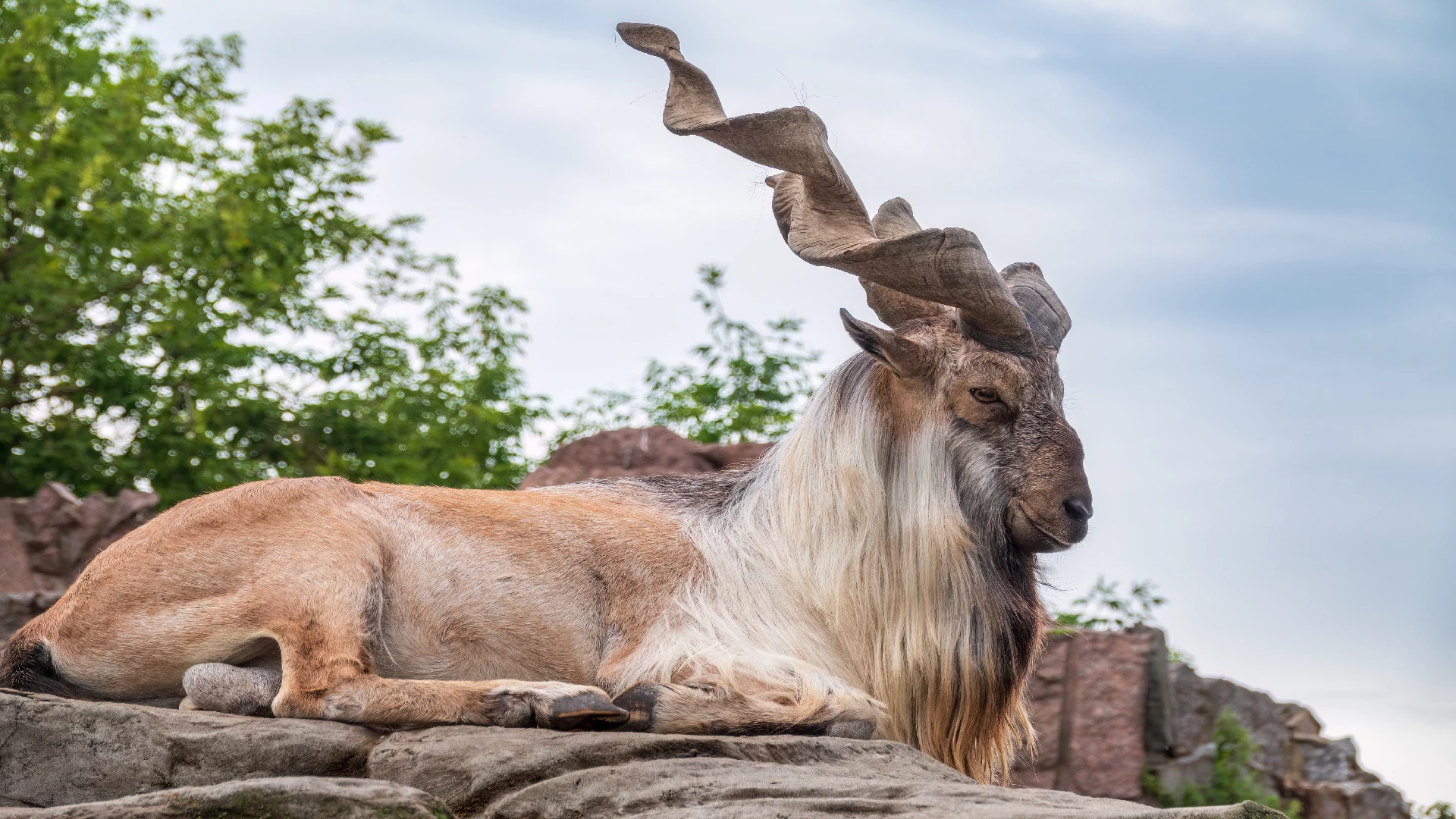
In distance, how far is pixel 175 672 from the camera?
4.78 meters

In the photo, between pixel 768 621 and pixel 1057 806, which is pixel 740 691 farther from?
pixel 1057 806

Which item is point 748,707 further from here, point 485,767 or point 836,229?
point 836,229

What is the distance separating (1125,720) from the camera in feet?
29.8

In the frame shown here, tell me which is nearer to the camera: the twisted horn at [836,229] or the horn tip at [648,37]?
the twisted horn at [836,229]

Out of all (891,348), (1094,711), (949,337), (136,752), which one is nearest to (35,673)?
(136,752)

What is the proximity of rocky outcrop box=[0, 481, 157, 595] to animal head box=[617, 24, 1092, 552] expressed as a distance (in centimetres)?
698

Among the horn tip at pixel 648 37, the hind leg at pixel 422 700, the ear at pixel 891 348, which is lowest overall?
the hind leg at pixel 422 700

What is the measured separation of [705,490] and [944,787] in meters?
2.29

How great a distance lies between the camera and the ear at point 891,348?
16.8ft

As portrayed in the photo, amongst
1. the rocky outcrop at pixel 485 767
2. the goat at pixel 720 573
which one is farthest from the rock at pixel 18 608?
the rocky outcrop at pixel 485 767

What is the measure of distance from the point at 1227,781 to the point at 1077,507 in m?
4.97

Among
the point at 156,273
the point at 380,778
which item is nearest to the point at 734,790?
the point at 380,778

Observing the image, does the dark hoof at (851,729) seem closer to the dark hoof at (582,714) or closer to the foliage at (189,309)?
the dark hoof at (582,714)

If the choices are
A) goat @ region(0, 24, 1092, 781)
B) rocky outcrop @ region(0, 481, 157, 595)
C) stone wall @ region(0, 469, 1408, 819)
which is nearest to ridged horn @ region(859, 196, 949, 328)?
goat @ region(0, 24, 1092, 781)
